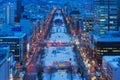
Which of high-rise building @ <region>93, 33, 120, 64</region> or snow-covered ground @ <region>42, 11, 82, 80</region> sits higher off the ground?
high-rise building @ <region>93, 33, 120, 64</region>

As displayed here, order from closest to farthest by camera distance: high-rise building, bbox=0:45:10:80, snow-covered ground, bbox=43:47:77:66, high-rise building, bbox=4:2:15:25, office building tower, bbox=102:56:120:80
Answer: high-rise building, bbox=0:45:10:80 < office building tower, bbox=102:56:120:80 < snow-covered ground, bbox=43:47:77:66 < high-rise building, bbox=4:2:15:25

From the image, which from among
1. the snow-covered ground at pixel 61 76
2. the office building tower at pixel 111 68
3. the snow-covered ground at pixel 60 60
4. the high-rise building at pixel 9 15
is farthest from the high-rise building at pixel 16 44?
the high-rise building at pixel 9 15

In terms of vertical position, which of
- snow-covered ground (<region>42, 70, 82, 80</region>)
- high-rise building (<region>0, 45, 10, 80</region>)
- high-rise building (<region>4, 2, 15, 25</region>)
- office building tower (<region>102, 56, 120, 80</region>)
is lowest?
snow-covered ground (<region>42, 70, 82, 80</region>)

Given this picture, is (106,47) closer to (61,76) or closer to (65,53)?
(65,53)

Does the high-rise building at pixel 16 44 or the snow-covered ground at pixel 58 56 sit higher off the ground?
the high-rise building at pixel 16 44

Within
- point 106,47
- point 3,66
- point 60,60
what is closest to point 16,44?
point 60,60

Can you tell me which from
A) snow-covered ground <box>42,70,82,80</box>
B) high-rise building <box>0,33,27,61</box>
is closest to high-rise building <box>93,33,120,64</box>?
snow-covered ground <box>42,70,82,80</box>

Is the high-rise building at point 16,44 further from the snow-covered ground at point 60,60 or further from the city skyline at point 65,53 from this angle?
the snow-covered ground at point 60,60

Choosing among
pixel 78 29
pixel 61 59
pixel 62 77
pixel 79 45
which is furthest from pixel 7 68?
pixel 78 29

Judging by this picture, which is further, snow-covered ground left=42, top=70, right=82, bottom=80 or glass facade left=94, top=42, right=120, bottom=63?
glass facade left=94, top=42, right=120, bottom=63

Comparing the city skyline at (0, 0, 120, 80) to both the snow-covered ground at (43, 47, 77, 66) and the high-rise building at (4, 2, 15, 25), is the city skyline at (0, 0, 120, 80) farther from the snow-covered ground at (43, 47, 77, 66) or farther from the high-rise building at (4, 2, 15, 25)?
the high-rise building at (4, 2, 15, 25)
